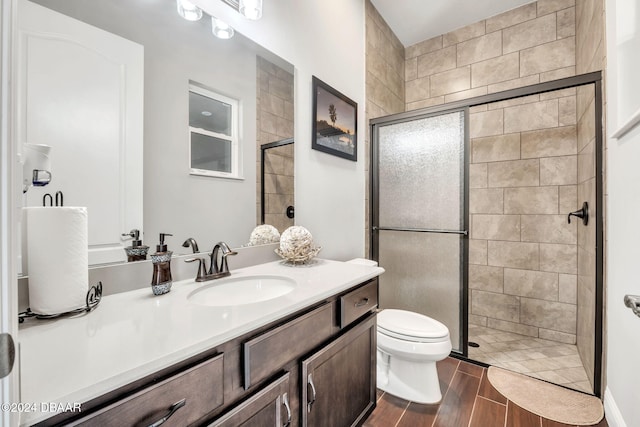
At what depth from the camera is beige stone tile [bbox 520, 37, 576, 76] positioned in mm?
2293

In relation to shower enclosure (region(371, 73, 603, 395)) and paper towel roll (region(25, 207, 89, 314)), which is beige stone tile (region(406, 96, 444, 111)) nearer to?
shower enclosure (region(371, 73, 603, 395))

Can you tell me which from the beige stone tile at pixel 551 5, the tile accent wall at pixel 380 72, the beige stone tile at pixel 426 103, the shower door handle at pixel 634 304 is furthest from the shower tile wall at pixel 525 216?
the shower door handle at pixel 634 304

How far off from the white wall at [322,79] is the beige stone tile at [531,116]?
1408 mm

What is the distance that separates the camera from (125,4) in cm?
98

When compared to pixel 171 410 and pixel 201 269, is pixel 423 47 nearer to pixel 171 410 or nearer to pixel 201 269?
pixel 201 269

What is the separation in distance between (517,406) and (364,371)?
1047 millimetres

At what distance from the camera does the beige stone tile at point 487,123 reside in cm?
261

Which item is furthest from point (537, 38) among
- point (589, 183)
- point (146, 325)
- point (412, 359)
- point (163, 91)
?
point (146, 325)

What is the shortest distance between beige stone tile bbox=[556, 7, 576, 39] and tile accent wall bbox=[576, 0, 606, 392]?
0.09 meters

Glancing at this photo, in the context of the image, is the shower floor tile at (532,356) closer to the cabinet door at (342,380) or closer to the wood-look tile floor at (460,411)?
the wood-look tile floor at (460,411)

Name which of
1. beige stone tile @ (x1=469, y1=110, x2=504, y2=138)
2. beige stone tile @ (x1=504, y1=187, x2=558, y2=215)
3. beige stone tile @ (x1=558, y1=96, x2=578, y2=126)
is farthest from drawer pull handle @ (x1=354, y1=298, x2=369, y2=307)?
beige stone tile @ (x1=558, y1=96, x2=578, y2=126)

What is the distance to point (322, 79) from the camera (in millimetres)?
1918

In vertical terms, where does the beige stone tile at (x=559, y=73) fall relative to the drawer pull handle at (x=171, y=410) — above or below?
above

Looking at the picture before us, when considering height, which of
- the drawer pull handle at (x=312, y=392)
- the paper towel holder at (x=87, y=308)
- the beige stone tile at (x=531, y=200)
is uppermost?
the beige stone tile at (x=531, y=200)
